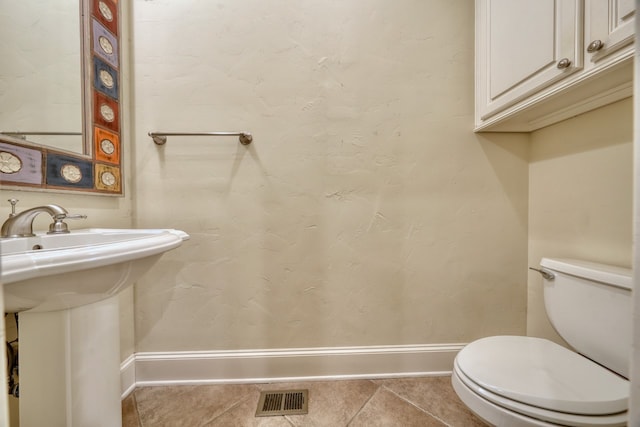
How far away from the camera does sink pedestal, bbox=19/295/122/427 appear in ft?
1.91

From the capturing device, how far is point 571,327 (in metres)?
0.83

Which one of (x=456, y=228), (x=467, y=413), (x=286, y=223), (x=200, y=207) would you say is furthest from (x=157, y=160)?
(x=467, y=413)

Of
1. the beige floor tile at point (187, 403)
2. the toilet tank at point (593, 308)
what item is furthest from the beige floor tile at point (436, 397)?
the beige floor tile at point (187, 403)

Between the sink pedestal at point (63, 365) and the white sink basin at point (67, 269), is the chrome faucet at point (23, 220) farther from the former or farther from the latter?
the sink pedestal at point (63, 365)

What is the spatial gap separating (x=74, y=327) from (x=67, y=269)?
274 millimetres

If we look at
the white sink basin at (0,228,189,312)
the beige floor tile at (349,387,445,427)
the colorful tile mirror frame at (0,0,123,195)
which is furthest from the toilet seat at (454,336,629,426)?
the colorful tile mirror frame at (0,0,123,195)

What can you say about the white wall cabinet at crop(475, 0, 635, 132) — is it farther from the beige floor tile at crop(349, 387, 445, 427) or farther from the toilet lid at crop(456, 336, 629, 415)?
the beige floor tile at crop(349, 387, 445, 427)

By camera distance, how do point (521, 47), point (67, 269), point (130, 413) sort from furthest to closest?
point (130, 413) < point (521, 47) < point (67, 269)

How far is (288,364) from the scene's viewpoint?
1144 millimetres

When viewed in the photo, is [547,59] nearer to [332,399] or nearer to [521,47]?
[521,47]

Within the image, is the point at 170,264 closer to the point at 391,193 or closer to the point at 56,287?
the point at 56,287

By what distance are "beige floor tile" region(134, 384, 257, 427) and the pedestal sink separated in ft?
1.11

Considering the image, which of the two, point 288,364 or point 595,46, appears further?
point 288,364

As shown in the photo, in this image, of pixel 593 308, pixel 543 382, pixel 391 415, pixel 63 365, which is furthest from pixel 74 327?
pixel 593 308
